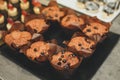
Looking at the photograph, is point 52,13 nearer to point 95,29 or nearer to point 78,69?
point 95,29

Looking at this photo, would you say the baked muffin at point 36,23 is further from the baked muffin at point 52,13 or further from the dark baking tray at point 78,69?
the dark baking tray at point 78,69

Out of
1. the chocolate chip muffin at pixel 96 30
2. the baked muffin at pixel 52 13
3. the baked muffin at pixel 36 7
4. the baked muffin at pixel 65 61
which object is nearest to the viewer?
the baked muffin at pixel 65 61

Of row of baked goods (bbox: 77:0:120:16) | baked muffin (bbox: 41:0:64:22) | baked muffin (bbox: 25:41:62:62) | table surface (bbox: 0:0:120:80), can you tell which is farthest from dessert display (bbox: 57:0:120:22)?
baked muffin (bbox: 25:41:62:62)

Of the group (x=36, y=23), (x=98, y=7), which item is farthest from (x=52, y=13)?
(x=98, y=7)

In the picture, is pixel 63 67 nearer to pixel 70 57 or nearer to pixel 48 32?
pixel 70 57

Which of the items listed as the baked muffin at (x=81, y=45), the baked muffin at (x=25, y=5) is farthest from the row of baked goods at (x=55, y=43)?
the baked muffin at (x=25, y=5)

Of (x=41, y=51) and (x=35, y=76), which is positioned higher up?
(x=41, y=51)

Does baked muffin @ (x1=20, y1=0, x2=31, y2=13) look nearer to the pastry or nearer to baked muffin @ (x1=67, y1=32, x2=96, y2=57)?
the pastry

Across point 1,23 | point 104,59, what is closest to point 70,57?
point 104,59
